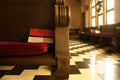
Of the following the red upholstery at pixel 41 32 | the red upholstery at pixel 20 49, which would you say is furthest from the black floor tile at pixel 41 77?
the red upholstery at pixel 41 32

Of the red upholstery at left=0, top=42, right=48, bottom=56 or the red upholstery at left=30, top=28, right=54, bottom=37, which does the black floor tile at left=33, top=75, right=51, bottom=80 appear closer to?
the red upholstery at left=0, top=42, right=48, bottom=56

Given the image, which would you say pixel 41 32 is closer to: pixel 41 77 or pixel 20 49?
pixel 20 49

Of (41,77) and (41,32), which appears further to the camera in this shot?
(41,32)

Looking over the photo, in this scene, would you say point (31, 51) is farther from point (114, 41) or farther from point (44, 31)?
point (114, 41)

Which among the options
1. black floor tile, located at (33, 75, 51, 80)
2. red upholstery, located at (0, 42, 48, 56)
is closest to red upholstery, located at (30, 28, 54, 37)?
red upholstery, located at (0, 42, 48, 56)

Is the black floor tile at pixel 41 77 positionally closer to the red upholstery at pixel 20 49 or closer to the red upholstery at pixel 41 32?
the red upholstery at pixel 20 49

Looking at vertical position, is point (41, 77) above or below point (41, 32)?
below

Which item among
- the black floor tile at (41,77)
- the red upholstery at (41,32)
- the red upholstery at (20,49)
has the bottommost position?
the black floor tile at (41,77)

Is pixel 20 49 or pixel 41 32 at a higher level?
pixel 41 32

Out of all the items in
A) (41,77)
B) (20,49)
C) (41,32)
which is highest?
(41,32)

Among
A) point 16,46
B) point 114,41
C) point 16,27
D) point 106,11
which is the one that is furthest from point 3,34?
point 106,11

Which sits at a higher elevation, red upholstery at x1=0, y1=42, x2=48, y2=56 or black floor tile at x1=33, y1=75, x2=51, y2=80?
red upholstery at x1=0, y1=42, x2=48, y2=56

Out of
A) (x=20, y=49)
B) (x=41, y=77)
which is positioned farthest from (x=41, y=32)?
(x=41, y=77)

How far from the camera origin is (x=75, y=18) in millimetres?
12734
